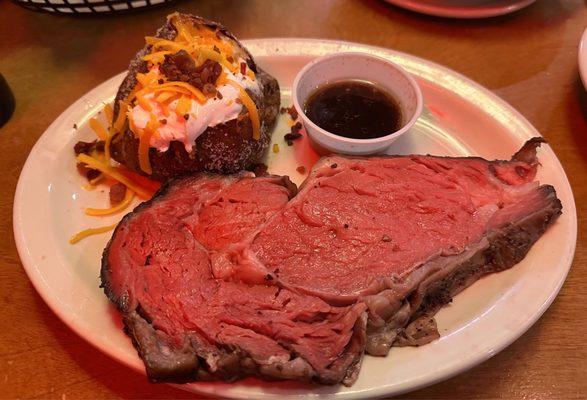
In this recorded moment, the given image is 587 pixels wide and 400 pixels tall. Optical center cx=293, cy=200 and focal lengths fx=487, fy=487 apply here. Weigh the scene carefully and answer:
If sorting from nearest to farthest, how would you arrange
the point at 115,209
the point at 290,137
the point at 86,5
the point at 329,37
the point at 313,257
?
the point at 313,257 < the point at 115,209 < the point at 290,137 < the point at 86,5 < the point at 329,37

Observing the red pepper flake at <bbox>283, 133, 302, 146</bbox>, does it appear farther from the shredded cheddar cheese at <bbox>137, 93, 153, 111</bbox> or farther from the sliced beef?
the shredded cheddar cheese at <bbox>137, 93, 153, 111</bbox>

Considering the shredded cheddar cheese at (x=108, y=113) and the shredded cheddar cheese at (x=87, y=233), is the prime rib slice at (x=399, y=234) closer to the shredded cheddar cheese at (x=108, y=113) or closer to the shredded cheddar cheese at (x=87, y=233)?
the shredded cheddar cheese at (x=87, y=233)

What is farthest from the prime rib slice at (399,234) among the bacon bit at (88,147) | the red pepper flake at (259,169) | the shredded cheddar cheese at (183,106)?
the bacon bit at (88,147)

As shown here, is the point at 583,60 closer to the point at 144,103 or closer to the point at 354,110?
the point at 354,110

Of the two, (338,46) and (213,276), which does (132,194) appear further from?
(338,46)

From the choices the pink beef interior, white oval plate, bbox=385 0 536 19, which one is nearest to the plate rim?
white oval plate, bbox=385 0 536 19

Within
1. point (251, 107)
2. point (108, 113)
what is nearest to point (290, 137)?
point (251, 107)

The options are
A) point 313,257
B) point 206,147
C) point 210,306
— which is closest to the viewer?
point 210,306
